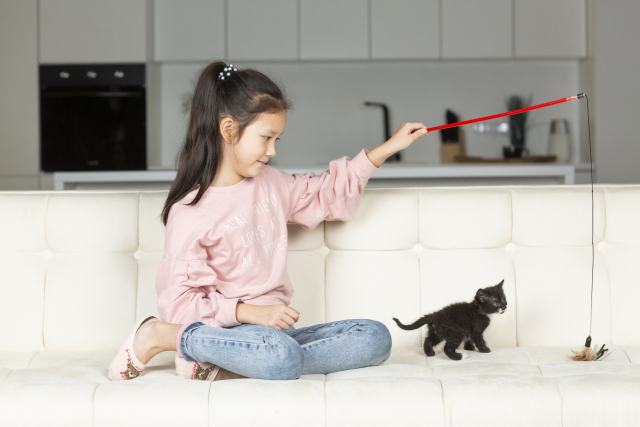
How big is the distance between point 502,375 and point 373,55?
3.15m

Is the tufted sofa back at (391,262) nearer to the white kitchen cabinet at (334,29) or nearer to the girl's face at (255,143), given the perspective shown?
the girl's face at (255,143)

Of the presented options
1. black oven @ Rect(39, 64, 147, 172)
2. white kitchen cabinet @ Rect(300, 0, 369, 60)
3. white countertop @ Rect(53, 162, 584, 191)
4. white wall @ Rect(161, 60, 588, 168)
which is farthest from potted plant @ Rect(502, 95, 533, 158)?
black oven @ Rect(39, 64, 147, 172)

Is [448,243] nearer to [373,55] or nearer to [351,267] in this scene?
[351,267]

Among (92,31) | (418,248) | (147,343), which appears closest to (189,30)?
(92,31)

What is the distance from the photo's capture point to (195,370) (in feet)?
3.88

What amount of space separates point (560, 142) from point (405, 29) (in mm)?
1298

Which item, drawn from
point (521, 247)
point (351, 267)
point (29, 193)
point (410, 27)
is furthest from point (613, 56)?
point (29, 193)

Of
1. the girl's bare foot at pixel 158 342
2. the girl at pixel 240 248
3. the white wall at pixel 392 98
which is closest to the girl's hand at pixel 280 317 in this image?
the girl at pixel 240 248

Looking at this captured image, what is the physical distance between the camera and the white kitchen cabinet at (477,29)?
3.88 metres

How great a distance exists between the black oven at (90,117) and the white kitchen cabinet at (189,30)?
0.31 m

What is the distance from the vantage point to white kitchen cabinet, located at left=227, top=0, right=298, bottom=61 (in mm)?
3934

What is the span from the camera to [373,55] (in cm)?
396

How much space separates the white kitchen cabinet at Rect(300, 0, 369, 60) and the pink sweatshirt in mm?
2629

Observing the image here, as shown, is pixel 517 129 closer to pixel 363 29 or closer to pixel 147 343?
pixel 363 29
